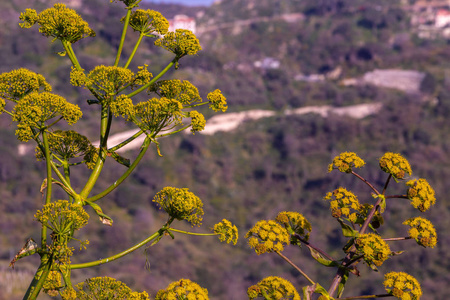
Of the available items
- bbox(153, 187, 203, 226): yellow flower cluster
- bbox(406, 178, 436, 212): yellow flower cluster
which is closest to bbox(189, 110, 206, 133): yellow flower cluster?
bbox(153, 187, 203, 226): yellow flower cluster

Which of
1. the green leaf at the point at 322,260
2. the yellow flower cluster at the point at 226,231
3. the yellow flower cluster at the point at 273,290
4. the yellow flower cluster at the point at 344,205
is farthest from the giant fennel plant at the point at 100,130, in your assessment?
the yellow flower cluster at the point at 344,205

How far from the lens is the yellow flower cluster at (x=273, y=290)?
3.99 meters

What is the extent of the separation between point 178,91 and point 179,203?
40.6 inches

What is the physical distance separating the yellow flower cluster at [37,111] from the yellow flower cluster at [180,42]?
1043 millimetres

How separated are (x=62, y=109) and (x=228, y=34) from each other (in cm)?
13912

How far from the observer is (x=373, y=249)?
3.93m

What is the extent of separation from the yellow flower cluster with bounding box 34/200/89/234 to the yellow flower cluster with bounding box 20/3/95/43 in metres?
1.58

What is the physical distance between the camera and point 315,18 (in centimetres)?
14588

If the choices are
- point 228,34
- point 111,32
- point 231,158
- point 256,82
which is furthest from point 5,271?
point 228,34

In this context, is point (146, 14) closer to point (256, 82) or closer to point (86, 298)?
point (86, 298)

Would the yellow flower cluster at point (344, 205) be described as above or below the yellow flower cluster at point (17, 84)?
below

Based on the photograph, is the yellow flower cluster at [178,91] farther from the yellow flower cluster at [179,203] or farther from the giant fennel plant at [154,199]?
the yellow flower cluster at [179,203]

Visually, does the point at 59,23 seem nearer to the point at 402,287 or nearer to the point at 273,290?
the point at 273,290

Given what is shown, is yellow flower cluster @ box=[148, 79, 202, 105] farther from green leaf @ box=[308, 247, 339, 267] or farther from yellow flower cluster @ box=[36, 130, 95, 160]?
green leaf @ box=[308, 247, 339, 267]
